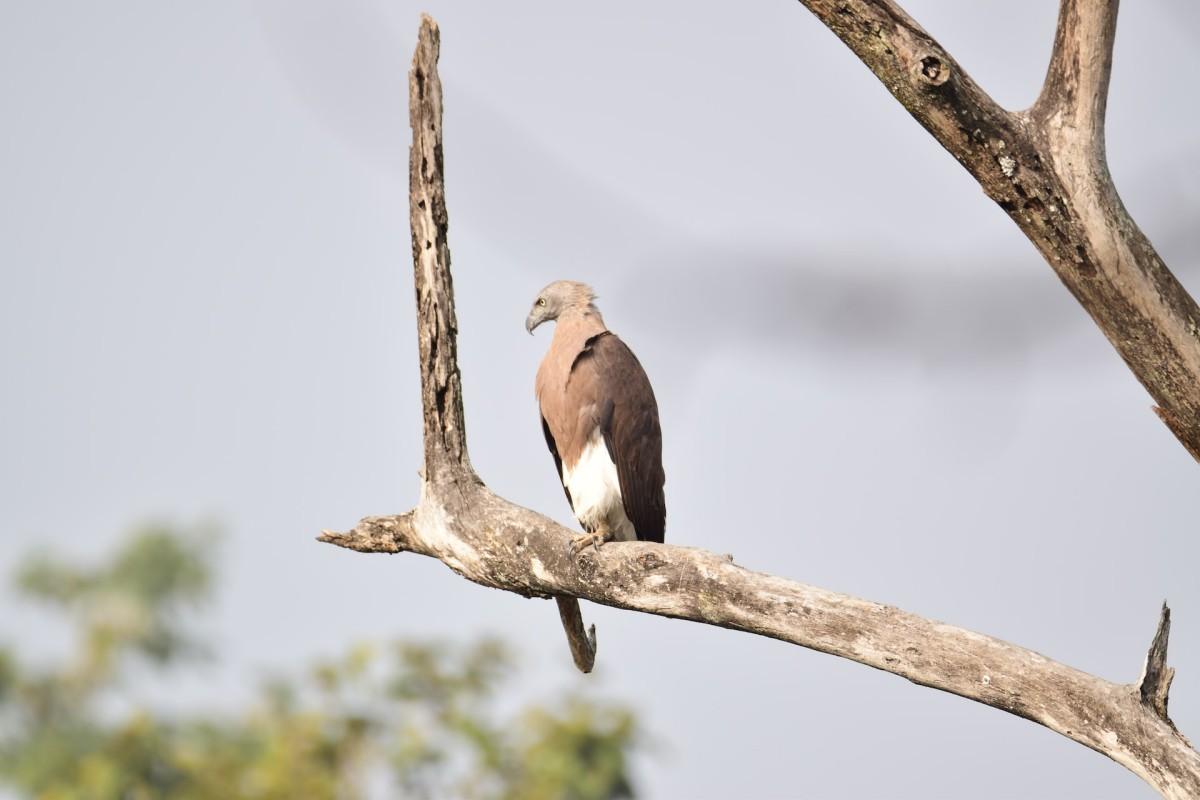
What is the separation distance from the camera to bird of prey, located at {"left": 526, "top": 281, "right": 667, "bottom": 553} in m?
5.71

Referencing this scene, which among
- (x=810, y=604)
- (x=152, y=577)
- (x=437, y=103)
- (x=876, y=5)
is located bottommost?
(x=810, y=604)

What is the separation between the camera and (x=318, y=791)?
1144 cm

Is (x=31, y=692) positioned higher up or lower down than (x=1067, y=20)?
higher up

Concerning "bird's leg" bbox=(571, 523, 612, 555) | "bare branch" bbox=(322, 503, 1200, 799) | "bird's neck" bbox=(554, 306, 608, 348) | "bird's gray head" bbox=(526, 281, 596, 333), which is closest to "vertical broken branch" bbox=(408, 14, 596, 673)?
"bare branch" bbox=(322, 503, 1200, 799)

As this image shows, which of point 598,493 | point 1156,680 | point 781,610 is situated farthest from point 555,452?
point 1156,680

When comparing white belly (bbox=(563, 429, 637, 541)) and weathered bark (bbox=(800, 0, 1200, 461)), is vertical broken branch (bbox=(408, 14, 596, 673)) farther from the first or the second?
weathered bark (bbox=(800, 0, 1200, 461))

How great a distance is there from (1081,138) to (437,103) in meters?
2.30

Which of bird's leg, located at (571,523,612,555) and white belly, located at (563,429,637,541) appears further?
white belly, located at (563,429,637,541)

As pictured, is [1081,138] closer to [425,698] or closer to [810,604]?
[810,604]

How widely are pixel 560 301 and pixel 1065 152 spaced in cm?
354

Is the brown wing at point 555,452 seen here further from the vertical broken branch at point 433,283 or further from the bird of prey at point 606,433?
the vertical broken branch at point 433,283

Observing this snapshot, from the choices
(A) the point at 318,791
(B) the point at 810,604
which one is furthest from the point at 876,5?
(A) the point at 318,791

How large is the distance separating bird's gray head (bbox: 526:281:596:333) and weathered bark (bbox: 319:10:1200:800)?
5.17ft

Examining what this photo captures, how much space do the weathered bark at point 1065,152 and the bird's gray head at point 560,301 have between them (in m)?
3.19
